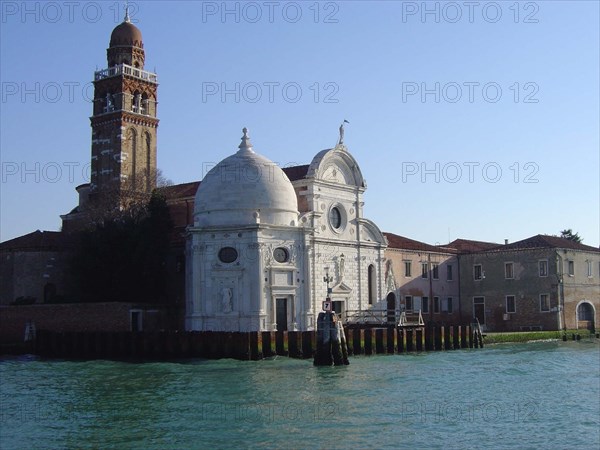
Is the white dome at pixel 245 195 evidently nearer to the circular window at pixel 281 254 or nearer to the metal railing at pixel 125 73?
the circular window at pixel 281 254

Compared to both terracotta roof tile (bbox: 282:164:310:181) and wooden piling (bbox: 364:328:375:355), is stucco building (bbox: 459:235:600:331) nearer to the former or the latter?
terracotta roof tile (bbox: 282:164:310:181)

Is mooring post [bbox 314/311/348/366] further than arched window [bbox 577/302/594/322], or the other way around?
arched window [bbox 577/302/594/322]

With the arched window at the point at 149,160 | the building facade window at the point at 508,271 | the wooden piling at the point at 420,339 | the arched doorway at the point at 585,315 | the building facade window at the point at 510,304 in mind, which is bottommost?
the wooden piling at the point at 420,339

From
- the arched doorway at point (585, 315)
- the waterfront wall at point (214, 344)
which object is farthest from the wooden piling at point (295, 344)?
the arched doorway at point (585, 315)

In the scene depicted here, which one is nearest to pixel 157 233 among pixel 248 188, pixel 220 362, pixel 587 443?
pixel 248 188

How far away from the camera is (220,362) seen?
103 ft

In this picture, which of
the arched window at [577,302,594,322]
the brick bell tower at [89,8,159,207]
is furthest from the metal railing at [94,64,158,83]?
the arched window at [577,302,594,322]

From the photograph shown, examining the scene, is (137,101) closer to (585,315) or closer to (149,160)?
(149,160)

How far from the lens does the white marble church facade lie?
37594 millimetres

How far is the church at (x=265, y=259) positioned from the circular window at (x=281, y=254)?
73 millimetres

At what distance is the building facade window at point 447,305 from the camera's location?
5250 centimetres

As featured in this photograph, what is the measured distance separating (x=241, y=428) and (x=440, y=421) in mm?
4394

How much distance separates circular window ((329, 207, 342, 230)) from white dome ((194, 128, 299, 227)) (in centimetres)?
363

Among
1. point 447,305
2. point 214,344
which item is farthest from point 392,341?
point 447,305
